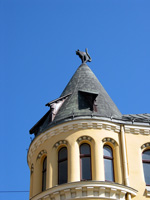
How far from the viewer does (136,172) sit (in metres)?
24.2

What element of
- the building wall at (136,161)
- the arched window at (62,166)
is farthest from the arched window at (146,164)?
the arched window at (62,166)

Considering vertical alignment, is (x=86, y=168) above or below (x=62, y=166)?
below

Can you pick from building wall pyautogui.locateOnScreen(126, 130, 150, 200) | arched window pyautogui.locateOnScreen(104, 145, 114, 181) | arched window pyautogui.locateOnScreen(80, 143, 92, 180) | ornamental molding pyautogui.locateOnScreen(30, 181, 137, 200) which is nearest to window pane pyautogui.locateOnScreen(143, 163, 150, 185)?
building wall pyautogui.locateOnScreen(126, 130, 150, 200)

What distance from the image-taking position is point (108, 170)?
24.0 meters

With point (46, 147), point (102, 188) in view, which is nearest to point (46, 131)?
point (46, 147)

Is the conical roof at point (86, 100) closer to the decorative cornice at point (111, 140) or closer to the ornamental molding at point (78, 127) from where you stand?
the ornamental molding at point (78, 127)

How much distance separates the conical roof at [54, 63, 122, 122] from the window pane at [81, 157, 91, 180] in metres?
2.67

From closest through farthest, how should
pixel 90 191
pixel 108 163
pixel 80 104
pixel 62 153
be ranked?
1. pixel 90 191
2. pixel 108 163
3. pixel 62 153
4. pixel 80 104

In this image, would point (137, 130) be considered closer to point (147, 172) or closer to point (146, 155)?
point (146, 155)

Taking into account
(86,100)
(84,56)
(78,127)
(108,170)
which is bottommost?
(108,170)

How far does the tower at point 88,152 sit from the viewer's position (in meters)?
23.0

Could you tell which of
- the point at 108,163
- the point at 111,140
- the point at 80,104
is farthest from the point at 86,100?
the point at 108,163

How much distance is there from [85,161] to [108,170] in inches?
49.8

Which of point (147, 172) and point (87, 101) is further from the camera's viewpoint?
point (87, 101)
